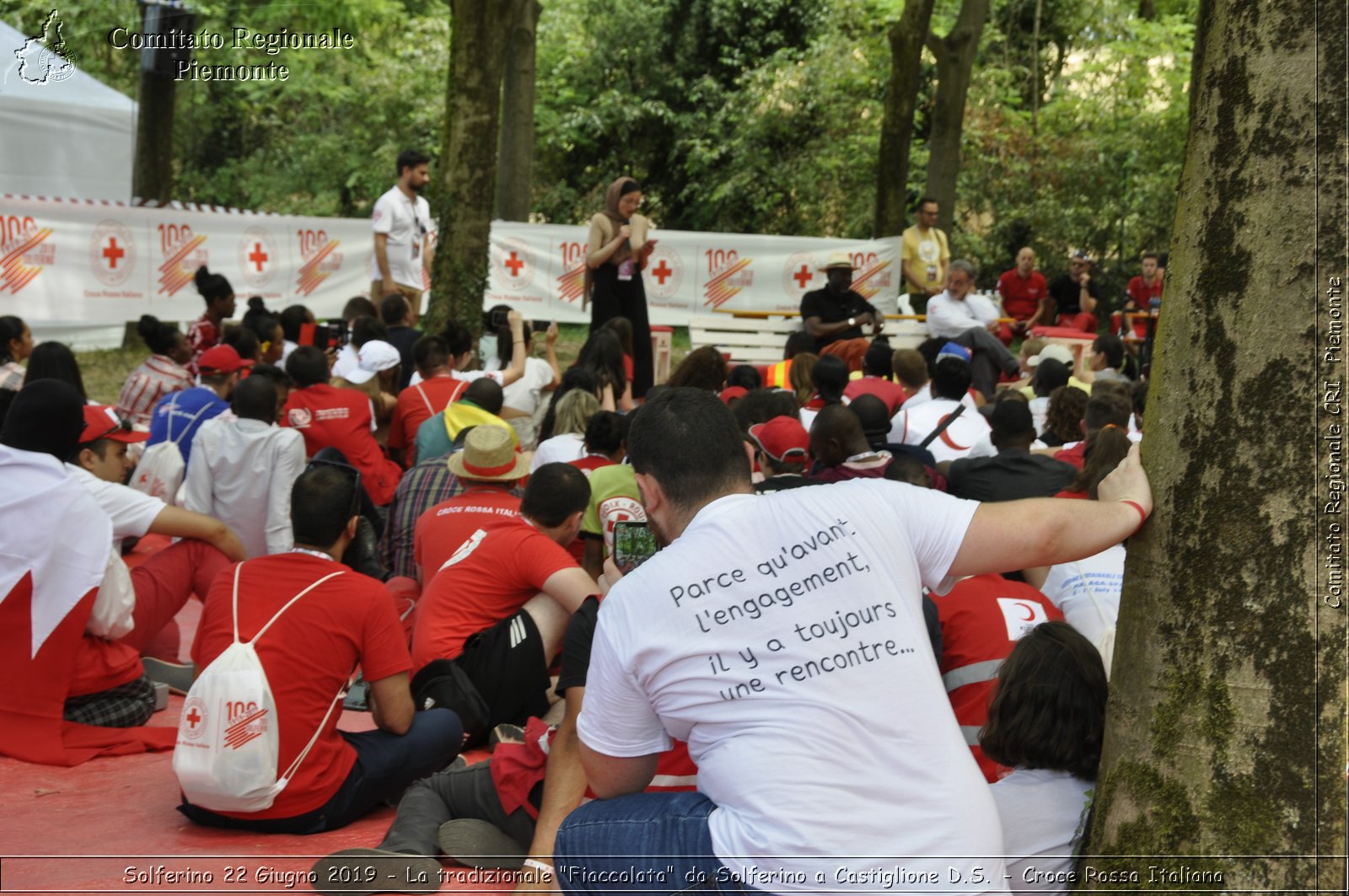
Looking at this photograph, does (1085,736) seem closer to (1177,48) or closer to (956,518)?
(956,518)

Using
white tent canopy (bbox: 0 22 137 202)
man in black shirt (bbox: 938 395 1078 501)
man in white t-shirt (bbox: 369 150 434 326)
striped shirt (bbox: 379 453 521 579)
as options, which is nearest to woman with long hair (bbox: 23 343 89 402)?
striped shirt (bbox: 379 453 521 579)

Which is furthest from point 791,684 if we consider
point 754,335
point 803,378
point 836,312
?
point 754,335

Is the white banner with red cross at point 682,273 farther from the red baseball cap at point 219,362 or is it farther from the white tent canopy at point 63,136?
the red baseball cap at point 219,362

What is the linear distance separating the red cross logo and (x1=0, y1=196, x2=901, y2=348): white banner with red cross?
12mm

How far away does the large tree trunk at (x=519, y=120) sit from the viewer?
17.1 m

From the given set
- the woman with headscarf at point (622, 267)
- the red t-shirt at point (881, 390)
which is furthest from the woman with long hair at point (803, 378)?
the woman with headscarf at point (622, 267)

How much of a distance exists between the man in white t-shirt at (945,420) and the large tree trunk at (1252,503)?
474 cm

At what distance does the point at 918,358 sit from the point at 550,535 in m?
4.07

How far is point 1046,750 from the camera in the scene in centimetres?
338

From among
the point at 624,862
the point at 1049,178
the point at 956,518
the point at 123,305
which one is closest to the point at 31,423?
the point at 624,862

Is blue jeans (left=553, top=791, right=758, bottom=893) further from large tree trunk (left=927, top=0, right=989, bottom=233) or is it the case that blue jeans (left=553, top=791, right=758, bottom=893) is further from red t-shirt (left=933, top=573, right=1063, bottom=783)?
large tree trunk (left=927, top=0, right=989, bottom=233)

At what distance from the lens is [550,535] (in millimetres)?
5453

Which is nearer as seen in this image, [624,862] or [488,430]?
[624,862]

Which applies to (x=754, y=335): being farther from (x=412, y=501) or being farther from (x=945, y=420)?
(x=412, y=501)
